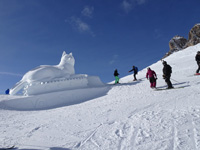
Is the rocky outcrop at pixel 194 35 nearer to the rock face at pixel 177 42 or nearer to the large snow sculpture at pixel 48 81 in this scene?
the rock face at pixel 177 42

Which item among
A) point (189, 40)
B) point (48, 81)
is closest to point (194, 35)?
point (189, 40)

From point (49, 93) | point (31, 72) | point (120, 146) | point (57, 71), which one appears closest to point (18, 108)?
point (49, 93)

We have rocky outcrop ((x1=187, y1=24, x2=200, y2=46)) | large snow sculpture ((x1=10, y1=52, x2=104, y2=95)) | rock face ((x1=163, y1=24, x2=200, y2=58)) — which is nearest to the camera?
large snow sculpture ((x1=10, y1=52, x2=104, y2=95))

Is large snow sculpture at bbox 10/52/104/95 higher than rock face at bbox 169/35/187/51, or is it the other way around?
rock face at bbox 169/35/187/51

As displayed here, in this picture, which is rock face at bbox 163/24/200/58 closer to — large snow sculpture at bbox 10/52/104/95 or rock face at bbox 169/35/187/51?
rock face at bbox 169/35/187/51

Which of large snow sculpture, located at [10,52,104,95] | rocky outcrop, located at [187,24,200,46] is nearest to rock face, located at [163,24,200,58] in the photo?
rocky outcrop, located at [187,24,200,46]

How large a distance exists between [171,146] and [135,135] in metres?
0.89

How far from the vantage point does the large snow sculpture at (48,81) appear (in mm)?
11664

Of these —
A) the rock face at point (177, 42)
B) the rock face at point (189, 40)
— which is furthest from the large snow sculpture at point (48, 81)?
the rock face at point (177, 42)

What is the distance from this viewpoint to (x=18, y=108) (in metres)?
10.2

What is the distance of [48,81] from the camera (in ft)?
39.0

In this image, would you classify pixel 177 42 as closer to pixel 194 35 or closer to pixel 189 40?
pixel 189 40

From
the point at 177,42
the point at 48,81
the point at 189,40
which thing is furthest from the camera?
the point at 177,42

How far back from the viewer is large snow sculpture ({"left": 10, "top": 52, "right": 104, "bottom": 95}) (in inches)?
459
